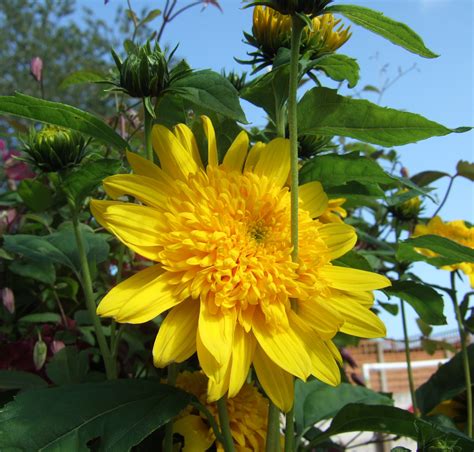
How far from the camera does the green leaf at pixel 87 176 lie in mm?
604

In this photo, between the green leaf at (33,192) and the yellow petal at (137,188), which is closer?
the yellow petal at (137,188)

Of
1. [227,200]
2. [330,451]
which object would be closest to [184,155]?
[227,200]

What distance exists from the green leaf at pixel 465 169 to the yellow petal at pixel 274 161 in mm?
655

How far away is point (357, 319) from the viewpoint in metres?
0.54

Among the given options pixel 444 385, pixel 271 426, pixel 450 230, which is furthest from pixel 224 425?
pixel 450 230

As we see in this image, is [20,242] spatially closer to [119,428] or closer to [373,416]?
[119,428]

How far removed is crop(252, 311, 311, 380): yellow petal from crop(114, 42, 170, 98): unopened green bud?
23 centimetres

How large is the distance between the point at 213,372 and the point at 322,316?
0.35ft

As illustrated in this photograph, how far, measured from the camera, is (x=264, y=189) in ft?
1.86

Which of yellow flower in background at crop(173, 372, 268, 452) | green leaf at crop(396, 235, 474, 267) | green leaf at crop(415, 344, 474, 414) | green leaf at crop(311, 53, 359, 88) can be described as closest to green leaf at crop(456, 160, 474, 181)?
green leaf at crop(415, 344, 474, 414)

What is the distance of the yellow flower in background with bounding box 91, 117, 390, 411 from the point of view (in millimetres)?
486

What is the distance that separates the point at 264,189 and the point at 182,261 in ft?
0.36

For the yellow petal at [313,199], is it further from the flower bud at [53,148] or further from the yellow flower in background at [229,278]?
the flower bud at [53,148]

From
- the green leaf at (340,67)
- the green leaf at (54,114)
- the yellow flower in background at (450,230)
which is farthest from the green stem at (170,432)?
the yellow flower in background at (450,230)
